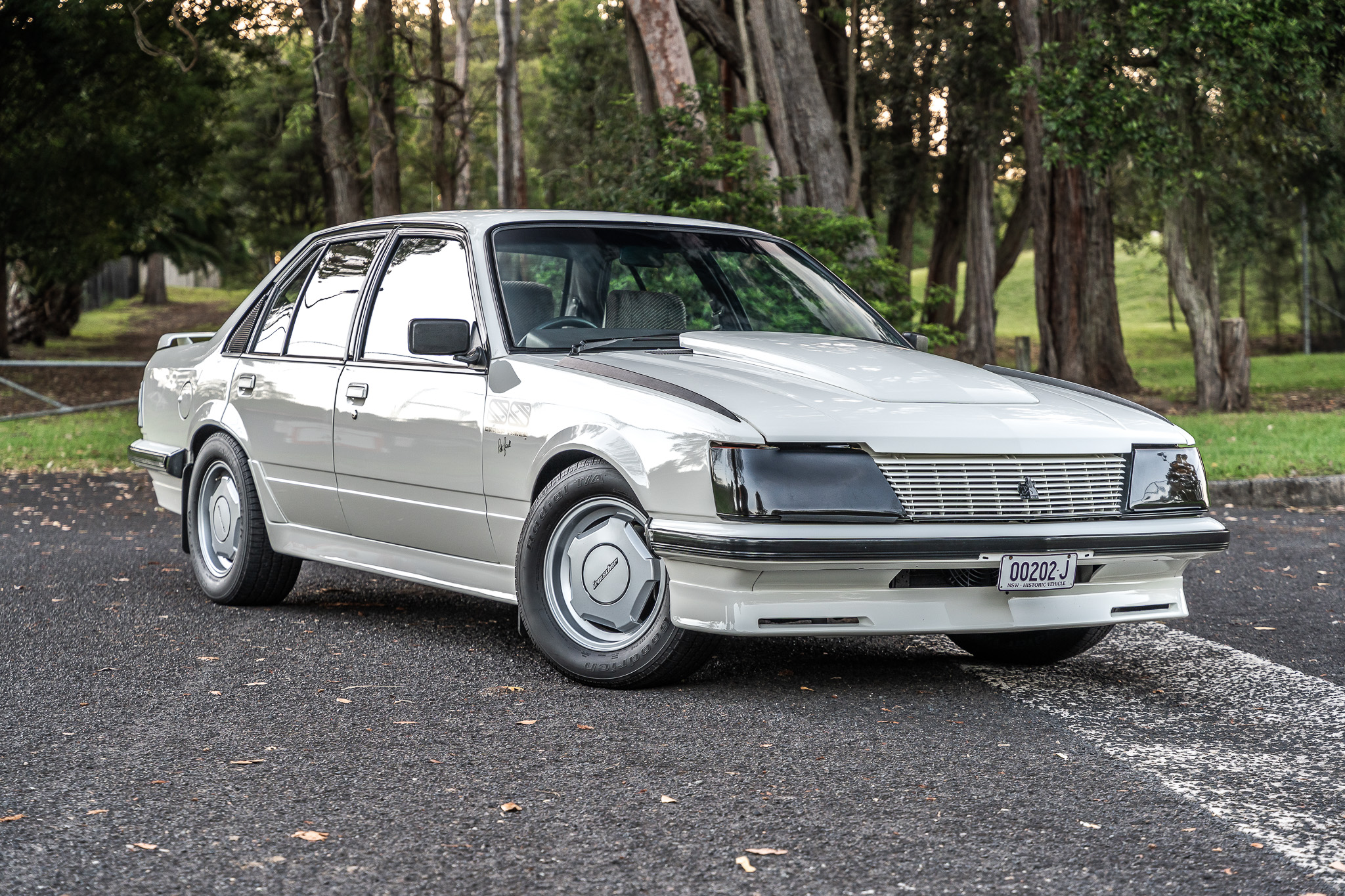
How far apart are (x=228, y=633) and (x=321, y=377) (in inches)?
43.5

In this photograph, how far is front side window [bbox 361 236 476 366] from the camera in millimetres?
5715

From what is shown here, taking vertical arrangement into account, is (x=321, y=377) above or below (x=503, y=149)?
below

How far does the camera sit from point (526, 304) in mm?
5586

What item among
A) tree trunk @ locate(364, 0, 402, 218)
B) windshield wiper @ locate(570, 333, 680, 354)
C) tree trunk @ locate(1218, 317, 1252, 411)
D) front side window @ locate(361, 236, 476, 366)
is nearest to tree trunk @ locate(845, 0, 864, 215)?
tree trunk @ locate(1218, 317, 1252, 411)

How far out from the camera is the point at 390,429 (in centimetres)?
572

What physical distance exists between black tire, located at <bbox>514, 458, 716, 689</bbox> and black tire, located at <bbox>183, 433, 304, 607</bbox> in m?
1.88

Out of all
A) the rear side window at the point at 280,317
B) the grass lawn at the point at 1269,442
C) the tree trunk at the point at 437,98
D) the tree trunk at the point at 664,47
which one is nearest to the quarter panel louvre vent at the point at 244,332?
the rear side window at the point at 280,317

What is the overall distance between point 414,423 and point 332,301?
1.04 meters

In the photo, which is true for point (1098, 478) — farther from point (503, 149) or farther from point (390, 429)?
point (503, 149)

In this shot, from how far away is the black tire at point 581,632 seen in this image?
15.6 ft

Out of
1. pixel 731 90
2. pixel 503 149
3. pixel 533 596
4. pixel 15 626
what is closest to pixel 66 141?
pixel 503 149

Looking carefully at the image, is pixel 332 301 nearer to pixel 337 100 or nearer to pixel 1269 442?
pixel 1269 442

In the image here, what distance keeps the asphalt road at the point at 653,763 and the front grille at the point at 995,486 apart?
24.9 inches

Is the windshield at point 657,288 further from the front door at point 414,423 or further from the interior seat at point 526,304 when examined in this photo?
the front door at point 414,423
